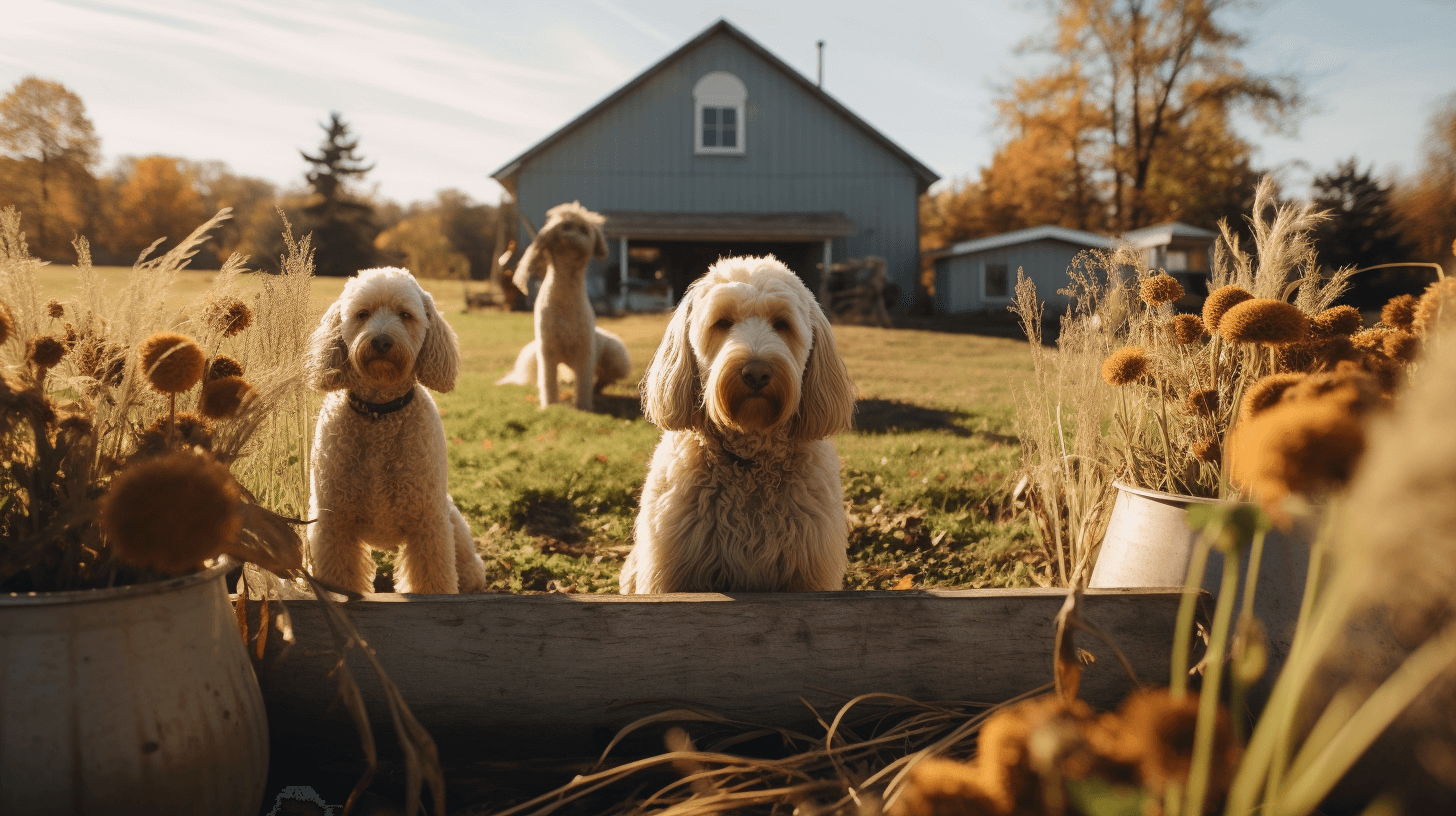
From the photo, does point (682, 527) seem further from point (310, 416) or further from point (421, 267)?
point (421, 267)

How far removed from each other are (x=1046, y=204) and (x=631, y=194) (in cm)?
1943

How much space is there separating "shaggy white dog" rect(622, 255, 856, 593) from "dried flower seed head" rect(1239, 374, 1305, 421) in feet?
5.16

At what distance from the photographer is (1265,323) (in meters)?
1.58

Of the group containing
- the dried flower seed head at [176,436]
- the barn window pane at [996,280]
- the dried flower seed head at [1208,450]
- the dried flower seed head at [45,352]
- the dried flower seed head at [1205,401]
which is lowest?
the dried flower seed head at [1208,450]

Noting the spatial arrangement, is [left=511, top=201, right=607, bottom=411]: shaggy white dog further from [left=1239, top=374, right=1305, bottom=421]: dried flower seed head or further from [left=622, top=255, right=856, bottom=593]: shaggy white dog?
[left=1239, top=374, right=1305, bottom=421]: dried flower seed head

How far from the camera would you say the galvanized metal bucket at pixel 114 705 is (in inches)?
52.6

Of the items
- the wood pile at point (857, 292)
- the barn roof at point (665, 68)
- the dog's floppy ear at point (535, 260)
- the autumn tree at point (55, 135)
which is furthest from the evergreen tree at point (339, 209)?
the dog's floppy ear at point (535, 260)

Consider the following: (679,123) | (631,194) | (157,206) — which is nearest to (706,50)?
(679,123)

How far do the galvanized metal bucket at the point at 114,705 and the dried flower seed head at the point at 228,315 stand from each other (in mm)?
743

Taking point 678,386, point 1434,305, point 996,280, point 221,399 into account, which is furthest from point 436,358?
point 996,280

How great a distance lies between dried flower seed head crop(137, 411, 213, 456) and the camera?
167 centimetres

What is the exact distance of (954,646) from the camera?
2047mm

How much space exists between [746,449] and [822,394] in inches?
14.2

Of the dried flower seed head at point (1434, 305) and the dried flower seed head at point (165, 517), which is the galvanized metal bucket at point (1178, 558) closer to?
the dried flower seed head at point (1434, 305)
